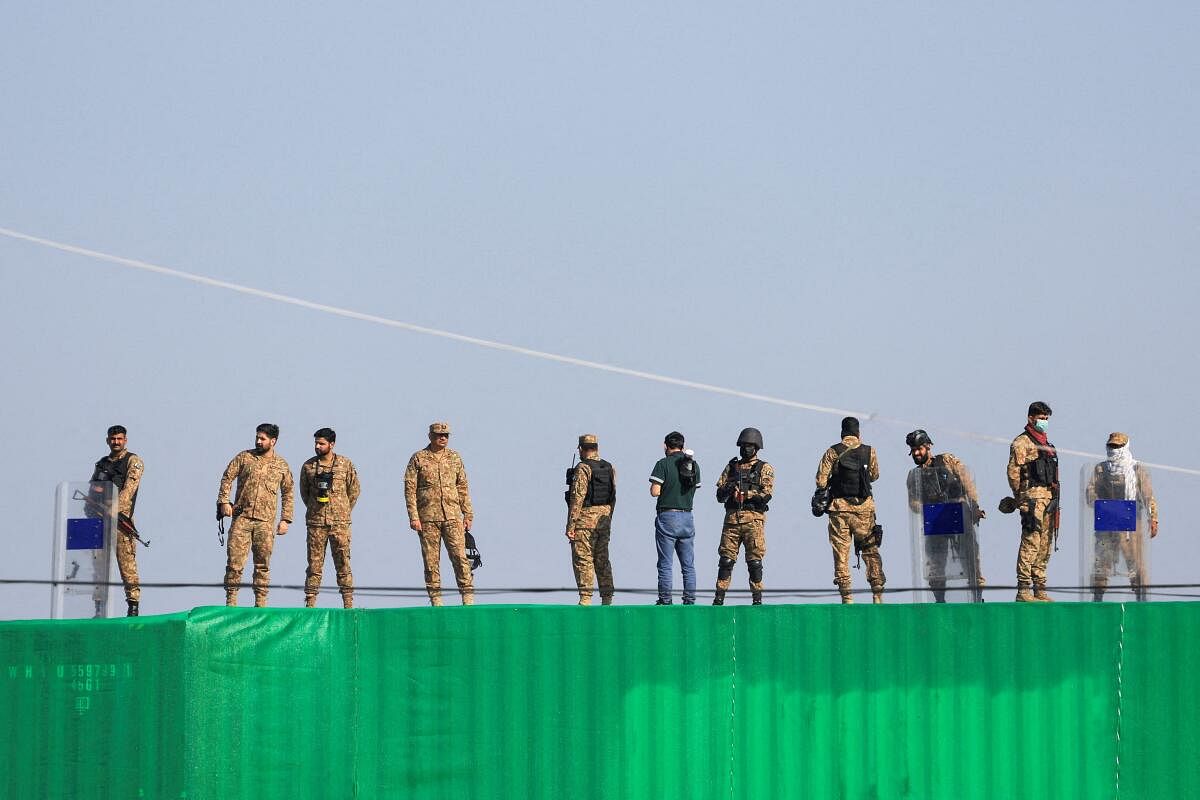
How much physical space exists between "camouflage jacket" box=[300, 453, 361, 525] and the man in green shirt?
3039 mm

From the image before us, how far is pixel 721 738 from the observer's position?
1591cm

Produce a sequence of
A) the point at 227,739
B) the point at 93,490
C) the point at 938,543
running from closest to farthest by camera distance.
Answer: the point at 227,739 < the point at 938,543 < the point at 93,490

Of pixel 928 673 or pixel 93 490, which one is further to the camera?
pixel 93 490

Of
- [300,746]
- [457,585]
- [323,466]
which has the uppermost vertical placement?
[323,466]

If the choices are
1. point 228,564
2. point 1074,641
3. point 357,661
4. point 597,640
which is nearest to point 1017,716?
point 1074,641

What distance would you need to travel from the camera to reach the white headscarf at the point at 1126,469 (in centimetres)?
1670

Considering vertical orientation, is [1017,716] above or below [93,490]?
below

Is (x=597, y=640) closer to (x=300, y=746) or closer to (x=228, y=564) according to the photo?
(x=300, y=746)

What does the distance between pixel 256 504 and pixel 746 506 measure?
480 centimetres

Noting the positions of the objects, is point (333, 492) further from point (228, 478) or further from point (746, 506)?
point (746, 506)

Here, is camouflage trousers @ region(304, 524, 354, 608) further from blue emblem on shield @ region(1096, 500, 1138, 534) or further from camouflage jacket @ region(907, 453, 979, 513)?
blue emblem on shield @ region(1096, 500, 1138, 534)

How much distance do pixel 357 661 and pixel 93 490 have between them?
357 cm

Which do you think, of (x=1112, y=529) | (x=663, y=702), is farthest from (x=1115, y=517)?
(x=663, y=702)

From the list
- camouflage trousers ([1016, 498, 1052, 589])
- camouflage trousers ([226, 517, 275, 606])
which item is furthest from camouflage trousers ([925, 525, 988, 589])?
camouflage trousers ([226, 517, 275, 606])
